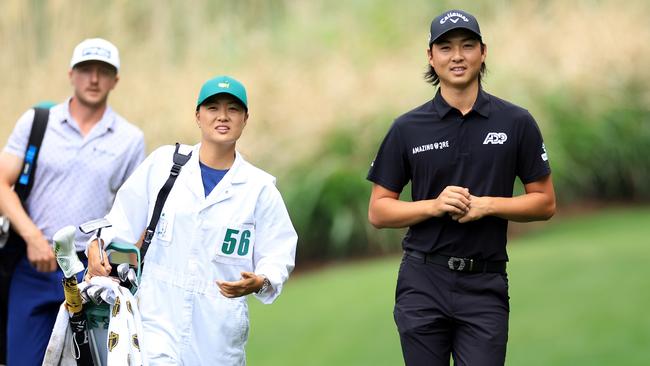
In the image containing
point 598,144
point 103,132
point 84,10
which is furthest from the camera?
point 84,10

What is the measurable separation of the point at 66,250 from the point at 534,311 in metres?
5.69

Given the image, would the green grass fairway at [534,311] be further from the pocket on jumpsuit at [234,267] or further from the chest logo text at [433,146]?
the pocket on jumpsuit at [234,267]

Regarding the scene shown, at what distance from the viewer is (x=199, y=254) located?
5293mm

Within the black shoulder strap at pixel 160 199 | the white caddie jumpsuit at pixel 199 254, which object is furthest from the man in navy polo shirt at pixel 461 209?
the black shoulder strap at pixel 160 199

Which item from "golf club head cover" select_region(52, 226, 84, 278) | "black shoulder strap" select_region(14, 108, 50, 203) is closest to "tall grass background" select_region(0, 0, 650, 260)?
"black shoulder strap" select_region(14, 108, 50, 203)

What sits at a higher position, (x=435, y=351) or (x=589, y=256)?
(x=589, y=256)

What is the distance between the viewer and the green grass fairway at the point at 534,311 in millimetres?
9320

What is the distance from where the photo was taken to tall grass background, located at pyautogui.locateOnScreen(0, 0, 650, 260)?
13.8 m

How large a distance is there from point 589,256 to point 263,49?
247 inches

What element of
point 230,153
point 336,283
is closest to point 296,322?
point 336,283

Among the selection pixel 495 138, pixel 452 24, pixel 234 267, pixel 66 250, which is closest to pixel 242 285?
pixel 234 267

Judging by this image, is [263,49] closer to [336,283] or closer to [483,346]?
[336,283]

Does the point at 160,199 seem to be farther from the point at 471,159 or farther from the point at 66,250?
the point at 471,159

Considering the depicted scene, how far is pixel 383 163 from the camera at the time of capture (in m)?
5.52
